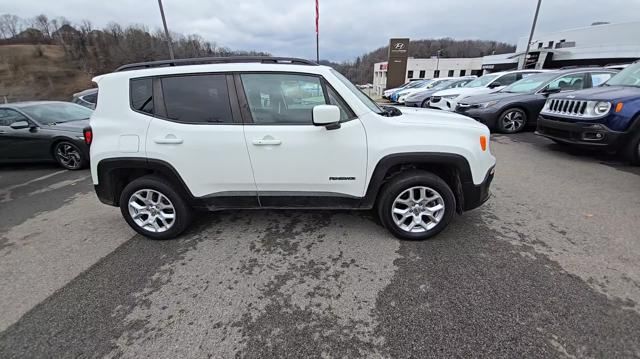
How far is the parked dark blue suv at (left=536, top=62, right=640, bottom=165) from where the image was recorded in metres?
4.59

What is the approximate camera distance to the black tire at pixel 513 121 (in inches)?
289

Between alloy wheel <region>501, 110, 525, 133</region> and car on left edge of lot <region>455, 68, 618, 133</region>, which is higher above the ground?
car on left edge of lot <region>455, 68, 618, 133</region>

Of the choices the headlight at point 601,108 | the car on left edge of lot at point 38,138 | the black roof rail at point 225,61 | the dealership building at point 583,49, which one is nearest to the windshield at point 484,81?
the headlight at point 601,108

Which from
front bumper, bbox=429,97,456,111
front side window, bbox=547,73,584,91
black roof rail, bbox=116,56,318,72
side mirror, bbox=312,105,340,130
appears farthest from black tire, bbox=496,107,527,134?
side mirror, bbox=312,105,340,130

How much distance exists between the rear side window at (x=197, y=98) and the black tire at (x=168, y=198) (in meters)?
0.73

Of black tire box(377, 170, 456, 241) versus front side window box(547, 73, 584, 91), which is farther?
front side window box(547, 73, 584, 91)

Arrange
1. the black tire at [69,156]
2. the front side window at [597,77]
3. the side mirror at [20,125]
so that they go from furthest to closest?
the front side window at [597,77], the black tire at [69,156], the side mirror at [20,125]

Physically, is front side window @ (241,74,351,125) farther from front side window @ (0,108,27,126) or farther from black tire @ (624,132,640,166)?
front side window @ (0,108,27,126)

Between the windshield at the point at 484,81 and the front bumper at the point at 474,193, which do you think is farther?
the windshield at the point at 484,81

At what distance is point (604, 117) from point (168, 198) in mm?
6612

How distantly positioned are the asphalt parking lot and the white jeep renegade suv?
461mm

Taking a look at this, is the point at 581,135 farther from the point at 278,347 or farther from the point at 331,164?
the point at 278,347

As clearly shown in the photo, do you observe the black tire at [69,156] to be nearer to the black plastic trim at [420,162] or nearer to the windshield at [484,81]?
the black plastic trim at [420,162]

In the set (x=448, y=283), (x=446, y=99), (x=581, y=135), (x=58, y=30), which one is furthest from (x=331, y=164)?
(x=58, y=30)
